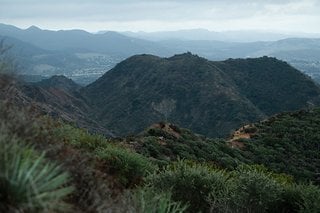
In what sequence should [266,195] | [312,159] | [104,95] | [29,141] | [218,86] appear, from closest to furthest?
[29,141]
[266,195]
[312,159]
[218,86]
[104,95]

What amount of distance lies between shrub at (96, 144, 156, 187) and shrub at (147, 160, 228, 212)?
1.75ft

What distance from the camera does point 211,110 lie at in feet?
268

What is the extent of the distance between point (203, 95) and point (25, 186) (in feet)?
278

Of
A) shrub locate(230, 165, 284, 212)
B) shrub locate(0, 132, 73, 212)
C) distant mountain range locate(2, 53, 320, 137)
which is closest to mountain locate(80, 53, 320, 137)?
distant mountain range locate(2, 53, 320, 137)

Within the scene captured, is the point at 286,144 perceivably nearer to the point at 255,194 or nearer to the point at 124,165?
the point at 255,194

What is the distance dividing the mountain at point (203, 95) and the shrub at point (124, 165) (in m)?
60.1

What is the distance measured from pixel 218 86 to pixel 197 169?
78641 mm

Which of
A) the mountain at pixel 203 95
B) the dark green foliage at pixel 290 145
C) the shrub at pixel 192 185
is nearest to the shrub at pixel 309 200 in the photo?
the shrub at pixel 192 185

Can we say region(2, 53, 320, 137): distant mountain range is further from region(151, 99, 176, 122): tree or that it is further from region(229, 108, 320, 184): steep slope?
region(229, 108, 320, 184): steep slope

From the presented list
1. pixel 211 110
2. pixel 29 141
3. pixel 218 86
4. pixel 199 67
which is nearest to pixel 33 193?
pixel 29 141

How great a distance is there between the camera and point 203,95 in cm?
8838

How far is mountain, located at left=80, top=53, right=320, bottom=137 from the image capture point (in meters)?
80.8

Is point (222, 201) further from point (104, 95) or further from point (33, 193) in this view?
point (104, 95)

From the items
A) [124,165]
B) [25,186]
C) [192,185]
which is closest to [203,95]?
[124,165]
